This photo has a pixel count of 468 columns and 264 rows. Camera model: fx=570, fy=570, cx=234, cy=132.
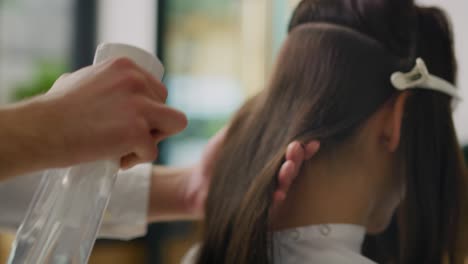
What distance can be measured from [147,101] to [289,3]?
310 mm

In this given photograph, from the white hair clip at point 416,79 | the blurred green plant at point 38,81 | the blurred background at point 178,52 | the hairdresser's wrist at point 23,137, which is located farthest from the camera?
the blurred green plant at point 38,81

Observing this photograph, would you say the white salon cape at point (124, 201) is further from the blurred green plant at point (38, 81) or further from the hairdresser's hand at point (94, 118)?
the blurred green plant at point (38, 81)

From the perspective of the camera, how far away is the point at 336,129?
579mm

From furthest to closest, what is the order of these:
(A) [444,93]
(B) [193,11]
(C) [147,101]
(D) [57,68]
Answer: (D) [57,68] < (B) [193,11] < (A) [444,93] < (C) [147,101]

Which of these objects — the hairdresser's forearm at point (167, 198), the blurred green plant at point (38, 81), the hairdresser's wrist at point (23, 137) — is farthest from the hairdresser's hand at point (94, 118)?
the blurred green plant at point (38, 81)

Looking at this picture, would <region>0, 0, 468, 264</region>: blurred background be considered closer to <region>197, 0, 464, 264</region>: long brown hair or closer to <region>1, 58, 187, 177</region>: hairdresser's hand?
<region>197, 0, 464, 264</region>: long brown hair

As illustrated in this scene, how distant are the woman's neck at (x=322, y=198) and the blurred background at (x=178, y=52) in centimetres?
13

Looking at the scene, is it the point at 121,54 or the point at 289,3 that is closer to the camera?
the point at 121,54

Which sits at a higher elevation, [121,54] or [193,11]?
[121,54]

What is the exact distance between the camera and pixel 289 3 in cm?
67

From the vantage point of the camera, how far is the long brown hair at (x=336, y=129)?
0.58m

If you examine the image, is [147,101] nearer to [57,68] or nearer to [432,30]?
[432,30]

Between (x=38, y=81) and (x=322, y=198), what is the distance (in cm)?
118

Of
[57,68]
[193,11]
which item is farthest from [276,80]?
[57,68]
